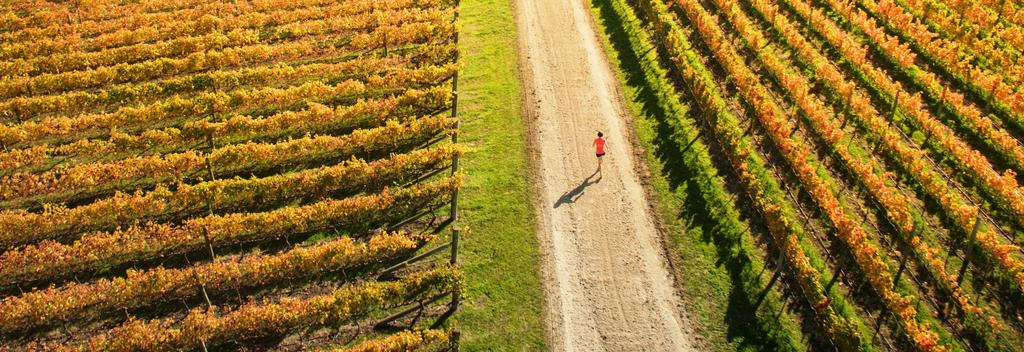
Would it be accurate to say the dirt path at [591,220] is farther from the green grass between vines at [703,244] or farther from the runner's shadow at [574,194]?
the green grass between vines at [703,244]

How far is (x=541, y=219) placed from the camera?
24125 millimetres

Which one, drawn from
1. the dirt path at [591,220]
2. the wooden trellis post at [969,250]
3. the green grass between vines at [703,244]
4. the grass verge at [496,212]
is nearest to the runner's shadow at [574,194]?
the dirt path at [591,220]

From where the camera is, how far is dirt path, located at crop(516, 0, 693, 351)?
A: 2061 cm

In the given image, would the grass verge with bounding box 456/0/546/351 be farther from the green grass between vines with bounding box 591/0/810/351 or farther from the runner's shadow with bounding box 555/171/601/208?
the green grass between vines with bounding box 591/0/810/351

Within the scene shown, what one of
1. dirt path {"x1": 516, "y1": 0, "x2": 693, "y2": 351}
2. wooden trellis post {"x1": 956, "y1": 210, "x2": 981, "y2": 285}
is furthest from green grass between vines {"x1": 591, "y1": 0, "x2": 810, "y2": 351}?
wooden trellis post {"x1": 956, "y1": 210, "x2": 981, "y2": 285}

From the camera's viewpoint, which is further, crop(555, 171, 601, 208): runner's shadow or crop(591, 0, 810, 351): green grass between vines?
crop(555, 171, 601, 208): runner's shadow

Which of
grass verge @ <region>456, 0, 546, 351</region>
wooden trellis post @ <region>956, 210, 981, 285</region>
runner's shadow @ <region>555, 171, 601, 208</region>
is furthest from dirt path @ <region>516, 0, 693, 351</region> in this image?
wooden trellis post @ <region>956, 210, 981, 285</region>

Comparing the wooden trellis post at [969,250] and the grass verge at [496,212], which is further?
the grass verge at [496,212]

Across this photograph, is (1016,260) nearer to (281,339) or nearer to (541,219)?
(541,219)

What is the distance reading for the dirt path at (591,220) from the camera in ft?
67.6

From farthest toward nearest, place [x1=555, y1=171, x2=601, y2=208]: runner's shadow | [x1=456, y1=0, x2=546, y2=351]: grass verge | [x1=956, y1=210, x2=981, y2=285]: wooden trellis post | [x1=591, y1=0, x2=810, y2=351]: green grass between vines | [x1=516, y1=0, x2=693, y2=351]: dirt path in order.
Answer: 1. [x1=555, y1=171, x2=601, y2=208]: runner's shadow
2. [x1=456, y1=0, x2=546, y2=351]: grass verge
3. [x1=516, y1=0, x2=693, y2=351]: dirt path
4. [x1=956, y1=210, x2=981, y2=285]: wooden trellis post
5. [x1=591, y1=0, x2=810, y2=351]: green grass between vines

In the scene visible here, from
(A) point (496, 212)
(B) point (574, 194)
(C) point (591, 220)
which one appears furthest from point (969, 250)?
(A) point (496, 212)

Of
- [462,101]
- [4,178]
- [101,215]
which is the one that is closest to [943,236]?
[462,101]

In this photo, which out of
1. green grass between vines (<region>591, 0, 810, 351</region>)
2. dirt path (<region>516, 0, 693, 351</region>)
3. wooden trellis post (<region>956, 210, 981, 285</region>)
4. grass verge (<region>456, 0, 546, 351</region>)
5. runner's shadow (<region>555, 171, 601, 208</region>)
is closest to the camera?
green grass between vines (<region>591, 0, 810, 351</region>)
